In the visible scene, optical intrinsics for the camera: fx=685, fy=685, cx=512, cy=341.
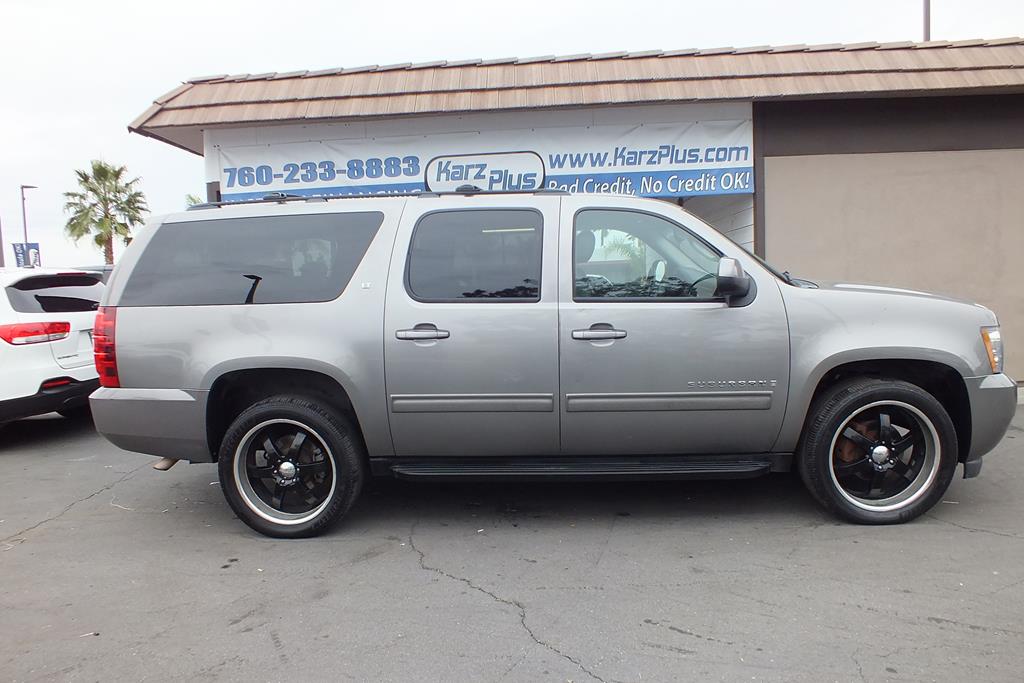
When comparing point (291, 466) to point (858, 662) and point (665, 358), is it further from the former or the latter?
point (858, 662)

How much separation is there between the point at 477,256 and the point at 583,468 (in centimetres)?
137

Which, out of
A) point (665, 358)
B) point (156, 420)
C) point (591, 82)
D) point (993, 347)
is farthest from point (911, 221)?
point (156, 420)

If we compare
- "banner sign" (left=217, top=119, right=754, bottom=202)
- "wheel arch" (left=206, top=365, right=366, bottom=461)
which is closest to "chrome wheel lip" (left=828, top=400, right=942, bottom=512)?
"wheel arch" (left=206, top=365, right=366, bottom=461)

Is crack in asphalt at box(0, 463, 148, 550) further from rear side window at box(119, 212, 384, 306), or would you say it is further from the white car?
rear side window at box(119, 212, 384, 306)

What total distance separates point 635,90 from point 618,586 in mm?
5592

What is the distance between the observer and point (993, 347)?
3898mm

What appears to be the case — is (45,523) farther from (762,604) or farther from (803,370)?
(803,370)

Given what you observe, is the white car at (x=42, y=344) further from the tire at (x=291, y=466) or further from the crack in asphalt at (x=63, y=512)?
the tire at (x=291, y=466)

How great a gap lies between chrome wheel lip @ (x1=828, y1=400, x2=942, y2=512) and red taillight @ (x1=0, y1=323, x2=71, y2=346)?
6356mm

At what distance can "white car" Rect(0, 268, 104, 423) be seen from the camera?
5.92m

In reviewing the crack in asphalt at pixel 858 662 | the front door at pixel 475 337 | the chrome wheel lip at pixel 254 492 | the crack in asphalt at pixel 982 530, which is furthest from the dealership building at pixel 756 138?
the crack in asphalt at pixel 858 662

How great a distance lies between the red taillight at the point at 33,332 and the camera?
19.4 ft

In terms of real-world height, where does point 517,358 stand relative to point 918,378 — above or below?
above

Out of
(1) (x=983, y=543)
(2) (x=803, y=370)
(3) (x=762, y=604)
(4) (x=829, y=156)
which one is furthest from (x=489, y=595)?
(4) (x=829, y=156)
